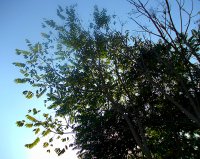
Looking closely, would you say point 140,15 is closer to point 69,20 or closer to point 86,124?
point 69,20

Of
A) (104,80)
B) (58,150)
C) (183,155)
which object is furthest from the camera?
(183,155)

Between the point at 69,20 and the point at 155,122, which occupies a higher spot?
the point at 69,20

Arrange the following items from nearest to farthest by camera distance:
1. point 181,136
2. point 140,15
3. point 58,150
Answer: point 140,15 → point 58,150 → point 181,136

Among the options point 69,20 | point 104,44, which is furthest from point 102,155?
point 69,20

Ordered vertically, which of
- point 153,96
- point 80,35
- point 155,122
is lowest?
point 155,122

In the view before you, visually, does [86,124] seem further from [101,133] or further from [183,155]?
[183,155]

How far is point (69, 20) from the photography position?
56.8ft

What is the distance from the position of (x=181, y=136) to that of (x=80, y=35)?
11759 millimetres

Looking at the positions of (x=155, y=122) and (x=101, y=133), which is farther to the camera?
(x=155, y=122)

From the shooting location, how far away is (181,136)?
20.0m

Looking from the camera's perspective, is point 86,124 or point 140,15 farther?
point 86,124

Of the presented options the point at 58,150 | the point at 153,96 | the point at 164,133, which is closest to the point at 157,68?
the point at 153,96

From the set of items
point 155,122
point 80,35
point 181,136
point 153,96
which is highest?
point 80,35

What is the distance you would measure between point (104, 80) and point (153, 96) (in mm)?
4791
